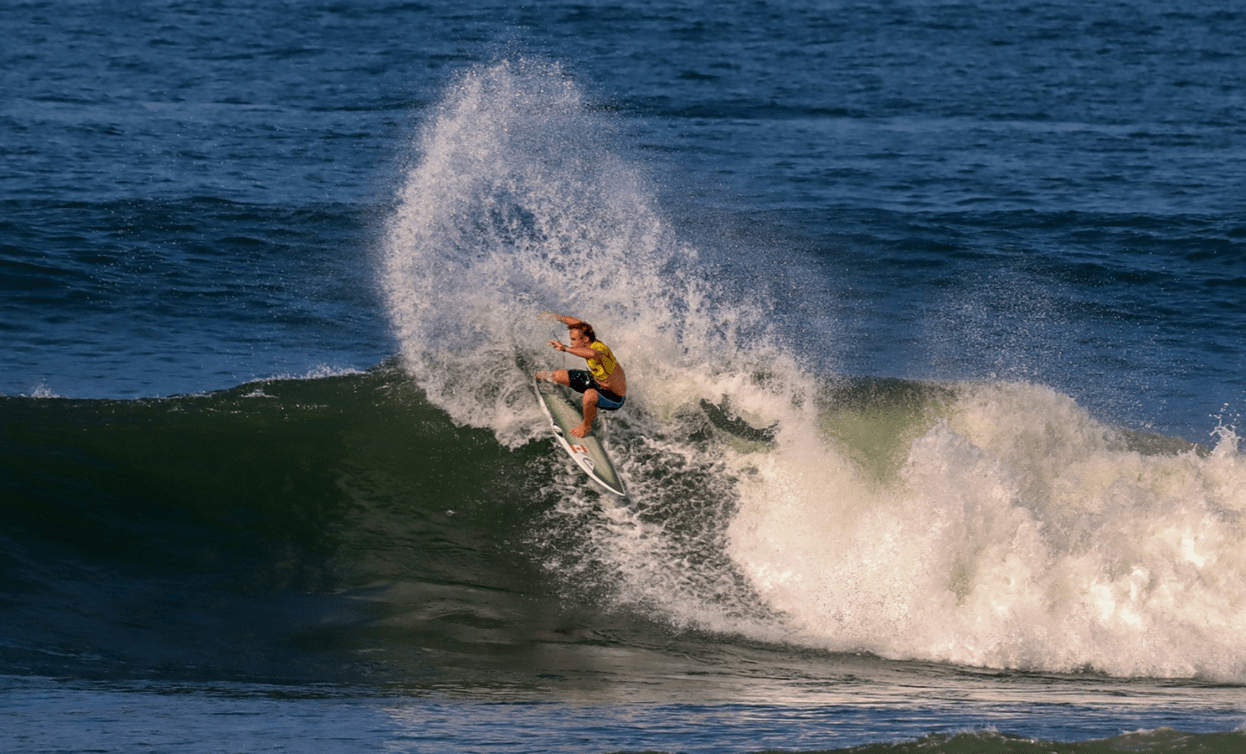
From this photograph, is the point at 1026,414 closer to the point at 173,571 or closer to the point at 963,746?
the point at 963,746

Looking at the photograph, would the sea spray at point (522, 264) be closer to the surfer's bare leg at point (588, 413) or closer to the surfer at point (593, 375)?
the surfer's bare leg at point (588, 413)

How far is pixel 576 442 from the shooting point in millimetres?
11484

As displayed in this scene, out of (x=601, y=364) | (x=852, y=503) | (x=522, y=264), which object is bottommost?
(x=852, y=503)

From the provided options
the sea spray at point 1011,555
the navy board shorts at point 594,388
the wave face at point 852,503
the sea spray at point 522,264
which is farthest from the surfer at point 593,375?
the sea spray at point 1011,555

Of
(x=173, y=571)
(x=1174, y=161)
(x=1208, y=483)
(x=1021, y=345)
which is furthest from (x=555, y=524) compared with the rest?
(x=1174, y=161)

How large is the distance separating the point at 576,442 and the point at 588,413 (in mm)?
343

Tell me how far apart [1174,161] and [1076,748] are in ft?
80.1

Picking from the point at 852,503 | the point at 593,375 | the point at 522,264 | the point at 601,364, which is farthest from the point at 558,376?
the point at 522,264

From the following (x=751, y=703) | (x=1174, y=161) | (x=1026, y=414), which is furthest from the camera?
(x=1174, y=161)

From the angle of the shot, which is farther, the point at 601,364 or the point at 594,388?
the point at 594,388

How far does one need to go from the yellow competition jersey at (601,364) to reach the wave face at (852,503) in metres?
0.85

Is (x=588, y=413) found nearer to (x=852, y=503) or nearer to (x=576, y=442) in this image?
(x=576, y=442)

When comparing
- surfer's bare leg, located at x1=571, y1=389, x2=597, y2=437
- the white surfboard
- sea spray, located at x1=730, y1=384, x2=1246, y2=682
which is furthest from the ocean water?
surfer's bare leg, located at x1=571, y1=389, x2=597, y2=437

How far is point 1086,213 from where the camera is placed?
23.2m
